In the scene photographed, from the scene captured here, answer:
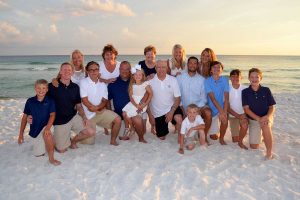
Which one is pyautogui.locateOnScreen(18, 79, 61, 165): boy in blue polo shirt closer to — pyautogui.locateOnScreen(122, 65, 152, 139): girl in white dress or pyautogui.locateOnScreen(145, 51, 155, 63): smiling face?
pyautogui.locateOnScreen(122, 65, 152, 139): girl in white dress

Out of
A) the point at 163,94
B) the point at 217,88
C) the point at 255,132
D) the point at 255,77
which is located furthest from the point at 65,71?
the point at 255,132

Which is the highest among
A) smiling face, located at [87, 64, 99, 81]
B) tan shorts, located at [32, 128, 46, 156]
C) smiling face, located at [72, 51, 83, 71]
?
smiling face, located at [72, 51, 83, 71]

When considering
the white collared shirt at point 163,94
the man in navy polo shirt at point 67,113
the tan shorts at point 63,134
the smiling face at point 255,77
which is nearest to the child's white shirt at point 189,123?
the white collared shirt at point 163,94

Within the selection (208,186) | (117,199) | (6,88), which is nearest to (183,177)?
(208,186)

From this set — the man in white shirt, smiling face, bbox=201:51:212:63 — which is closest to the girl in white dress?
the man in white shirt

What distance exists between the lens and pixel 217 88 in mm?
5883

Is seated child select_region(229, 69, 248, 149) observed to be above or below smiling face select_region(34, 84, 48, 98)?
below

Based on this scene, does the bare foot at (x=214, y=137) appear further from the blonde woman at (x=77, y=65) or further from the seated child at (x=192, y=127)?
the blonde woman at (x=77, y=65)

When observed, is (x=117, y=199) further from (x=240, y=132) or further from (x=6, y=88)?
(x=6, y=88)

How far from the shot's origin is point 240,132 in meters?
5.72

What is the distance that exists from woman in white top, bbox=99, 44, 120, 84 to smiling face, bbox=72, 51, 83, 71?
461 mm

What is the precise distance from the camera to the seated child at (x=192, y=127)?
5547 mm

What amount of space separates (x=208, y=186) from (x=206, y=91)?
2.29m

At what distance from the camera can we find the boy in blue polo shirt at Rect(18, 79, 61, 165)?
4996 mm
